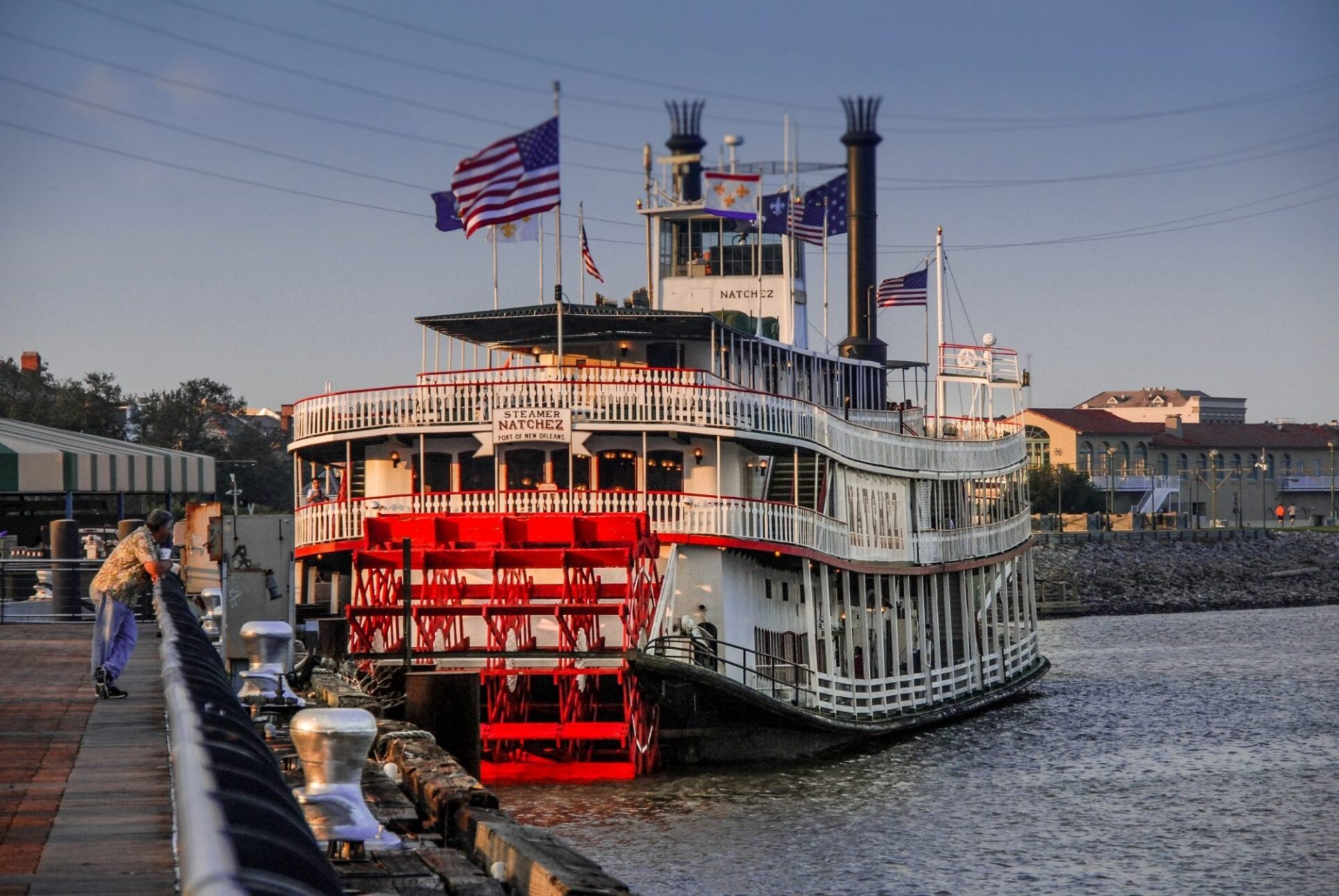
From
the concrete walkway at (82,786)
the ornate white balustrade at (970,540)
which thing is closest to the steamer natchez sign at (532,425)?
the ornate white balustrade at (970,540)

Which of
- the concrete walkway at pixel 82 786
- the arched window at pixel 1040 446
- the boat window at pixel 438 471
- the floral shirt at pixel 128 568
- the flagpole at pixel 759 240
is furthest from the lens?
the arched window at pixel 1040 446

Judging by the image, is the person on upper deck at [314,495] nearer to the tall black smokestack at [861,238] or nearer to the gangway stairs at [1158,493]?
the tall black smokestack at [861,238]

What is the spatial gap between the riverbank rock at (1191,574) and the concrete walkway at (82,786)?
202 ft

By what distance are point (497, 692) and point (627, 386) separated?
4188 millimetres

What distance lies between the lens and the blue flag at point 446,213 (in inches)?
1070

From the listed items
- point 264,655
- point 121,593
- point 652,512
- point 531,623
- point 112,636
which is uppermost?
point 652,512

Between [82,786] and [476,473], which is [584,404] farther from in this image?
[82,786]

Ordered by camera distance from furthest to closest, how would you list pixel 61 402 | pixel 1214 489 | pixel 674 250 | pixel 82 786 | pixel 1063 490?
pixel 1214 489
pixel 1063 490
pixel 61 402
pixel 674 250
pixel 82 786

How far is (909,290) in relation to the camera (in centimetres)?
3353

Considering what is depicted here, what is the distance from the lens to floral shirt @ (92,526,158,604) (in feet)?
37.1

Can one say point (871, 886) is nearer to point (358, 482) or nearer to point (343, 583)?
point (358, 482)

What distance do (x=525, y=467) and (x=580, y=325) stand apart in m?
3.52

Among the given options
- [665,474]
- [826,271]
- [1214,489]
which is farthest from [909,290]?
[1214,489]

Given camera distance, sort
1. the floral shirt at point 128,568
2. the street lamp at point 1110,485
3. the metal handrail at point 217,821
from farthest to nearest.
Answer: the street lamp at point 1110,485 < the floral shirt at point 128,568 < the metal handrail at point 217,821
